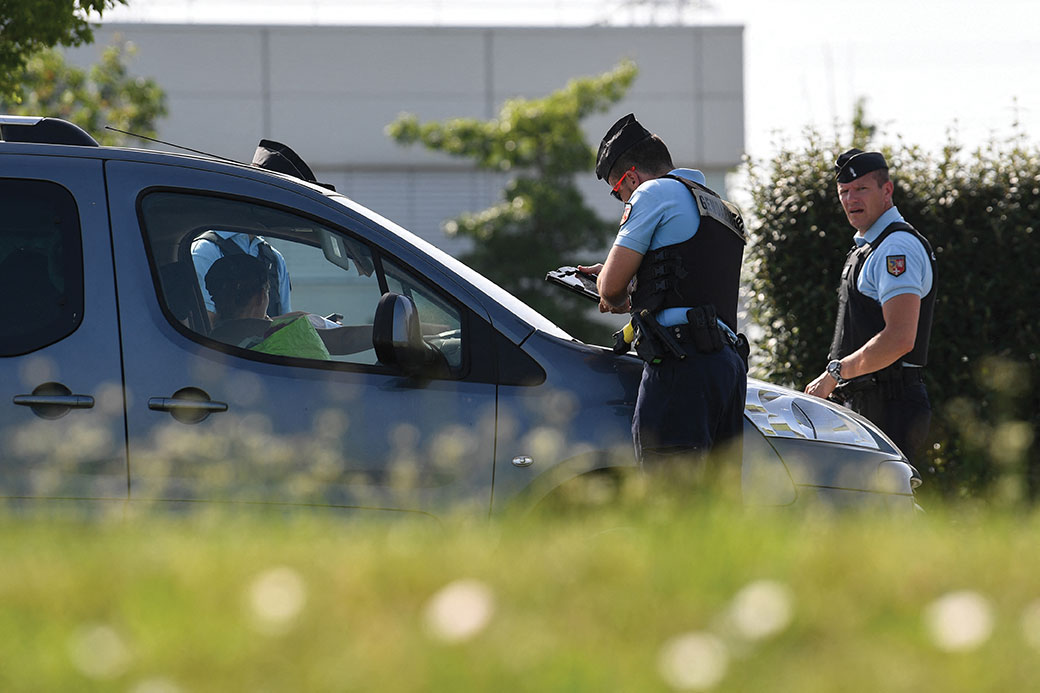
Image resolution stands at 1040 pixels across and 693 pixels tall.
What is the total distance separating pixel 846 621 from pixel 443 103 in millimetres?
30510

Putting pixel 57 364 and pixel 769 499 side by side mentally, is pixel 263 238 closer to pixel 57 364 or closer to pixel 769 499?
pixel 57 364

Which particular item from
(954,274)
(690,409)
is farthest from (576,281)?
(954,274)

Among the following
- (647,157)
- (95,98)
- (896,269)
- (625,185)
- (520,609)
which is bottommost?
(520,609)

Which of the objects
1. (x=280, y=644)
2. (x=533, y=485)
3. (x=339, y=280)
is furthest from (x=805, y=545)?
(x=339, y=280)

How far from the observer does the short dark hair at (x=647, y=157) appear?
4.35 metres

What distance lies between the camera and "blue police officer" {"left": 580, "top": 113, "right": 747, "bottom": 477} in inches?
146

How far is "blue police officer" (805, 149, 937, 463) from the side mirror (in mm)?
2438

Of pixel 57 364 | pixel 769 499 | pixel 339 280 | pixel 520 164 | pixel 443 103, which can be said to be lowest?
pixel 769 499

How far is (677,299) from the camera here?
4.04 meters

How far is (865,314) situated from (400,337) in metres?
2.82

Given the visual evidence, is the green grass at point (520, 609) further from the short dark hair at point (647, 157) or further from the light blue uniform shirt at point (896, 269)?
the light blue uniform shirt at point (896, 269)

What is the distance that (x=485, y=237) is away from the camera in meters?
20.4

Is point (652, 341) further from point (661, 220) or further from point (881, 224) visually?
point (881, 224)

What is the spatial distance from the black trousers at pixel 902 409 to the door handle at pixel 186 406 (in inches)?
127
